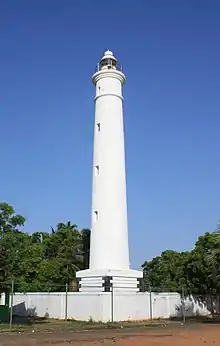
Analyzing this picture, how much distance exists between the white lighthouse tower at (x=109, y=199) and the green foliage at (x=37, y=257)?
3.00m

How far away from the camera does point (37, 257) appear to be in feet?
102

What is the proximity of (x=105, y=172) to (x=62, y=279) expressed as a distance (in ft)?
54.1

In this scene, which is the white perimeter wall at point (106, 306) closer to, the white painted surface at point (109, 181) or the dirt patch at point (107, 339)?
the white painted surface at point (109, 181)

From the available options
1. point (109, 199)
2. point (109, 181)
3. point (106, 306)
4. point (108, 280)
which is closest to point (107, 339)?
point (106, 306)

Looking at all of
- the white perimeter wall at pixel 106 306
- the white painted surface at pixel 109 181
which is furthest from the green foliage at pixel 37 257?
the white painted surface at pixel 109 181

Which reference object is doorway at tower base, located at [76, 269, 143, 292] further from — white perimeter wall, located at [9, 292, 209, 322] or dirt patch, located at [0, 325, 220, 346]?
dirt patch, located at [0, 325, 220, 346]

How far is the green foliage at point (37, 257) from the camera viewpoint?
24.8 meters

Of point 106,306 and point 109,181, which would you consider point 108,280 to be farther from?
point 109,181

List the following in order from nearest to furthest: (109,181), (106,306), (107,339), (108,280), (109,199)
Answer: (107,339) < (106,306) < (108,280) < (109,199) < (109,181)

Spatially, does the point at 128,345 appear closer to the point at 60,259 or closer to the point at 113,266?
the point at 113,266

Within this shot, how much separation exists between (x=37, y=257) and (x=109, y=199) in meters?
6.37

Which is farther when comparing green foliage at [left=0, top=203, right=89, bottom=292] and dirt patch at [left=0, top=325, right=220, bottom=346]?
green foliage at [left=0, top=203, right=89, bottom=292]

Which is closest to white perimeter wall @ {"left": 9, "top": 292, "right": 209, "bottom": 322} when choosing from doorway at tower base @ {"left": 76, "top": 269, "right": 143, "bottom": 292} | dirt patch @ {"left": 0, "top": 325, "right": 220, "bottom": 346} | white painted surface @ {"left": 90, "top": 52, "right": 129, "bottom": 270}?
doorway at tower base @ {"left": 76, "top": 269, "right": 143, "bottom": 292}

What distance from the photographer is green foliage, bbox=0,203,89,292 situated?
2484cm
